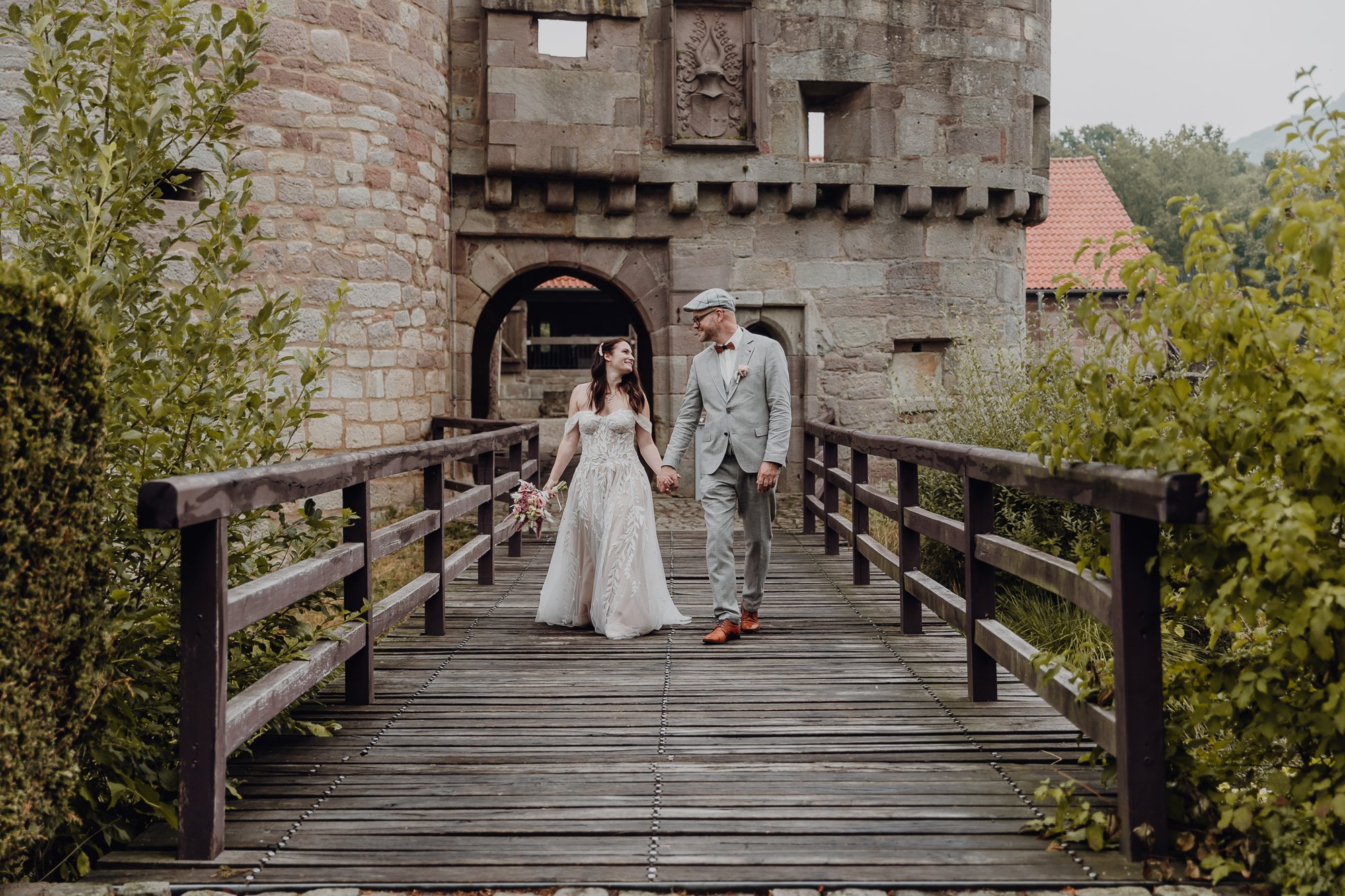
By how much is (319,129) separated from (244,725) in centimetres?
779

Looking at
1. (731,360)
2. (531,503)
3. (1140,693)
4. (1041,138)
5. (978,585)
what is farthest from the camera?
(1041,138)

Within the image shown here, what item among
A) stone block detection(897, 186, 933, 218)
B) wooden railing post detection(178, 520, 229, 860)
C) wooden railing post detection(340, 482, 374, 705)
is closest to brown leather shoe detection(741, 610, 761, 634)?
wooden railing post detection(340, 482, 374, 705)

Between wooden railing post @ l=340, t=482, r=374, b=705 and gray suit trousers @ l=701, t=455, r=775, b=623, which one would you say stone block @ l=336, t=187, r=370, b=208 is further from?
wooden railing post @ l=340, t=482, r=374, b=705

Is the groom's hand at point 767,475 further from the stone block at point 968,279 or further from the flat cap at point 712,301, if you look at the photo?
the stone block at point 968,279

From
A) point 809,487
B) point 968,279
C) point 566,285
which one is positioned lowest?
point 809,487

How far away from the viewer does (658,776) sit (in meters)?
3.55

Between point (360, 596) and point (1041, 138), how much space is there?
1169 centimetres

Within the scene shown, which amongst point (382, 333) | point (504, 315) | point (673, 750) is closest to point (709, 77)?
point (504, 315)

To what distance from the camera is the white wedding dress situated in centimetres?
594

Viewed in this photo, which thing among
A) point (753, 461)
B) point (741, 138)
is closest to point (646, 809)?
point (753, 461)

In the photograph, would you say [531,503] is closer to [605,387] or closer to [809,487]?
[605,387]

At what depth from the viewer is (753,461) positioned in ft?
18.2

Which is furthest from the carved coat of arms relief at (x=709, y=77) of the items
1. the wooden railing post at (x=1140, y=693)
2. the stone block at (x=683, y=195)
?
the wooden railing post at (x=1140, y=693)

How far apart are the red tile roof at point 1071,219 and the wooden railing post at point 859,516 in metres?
16.0
